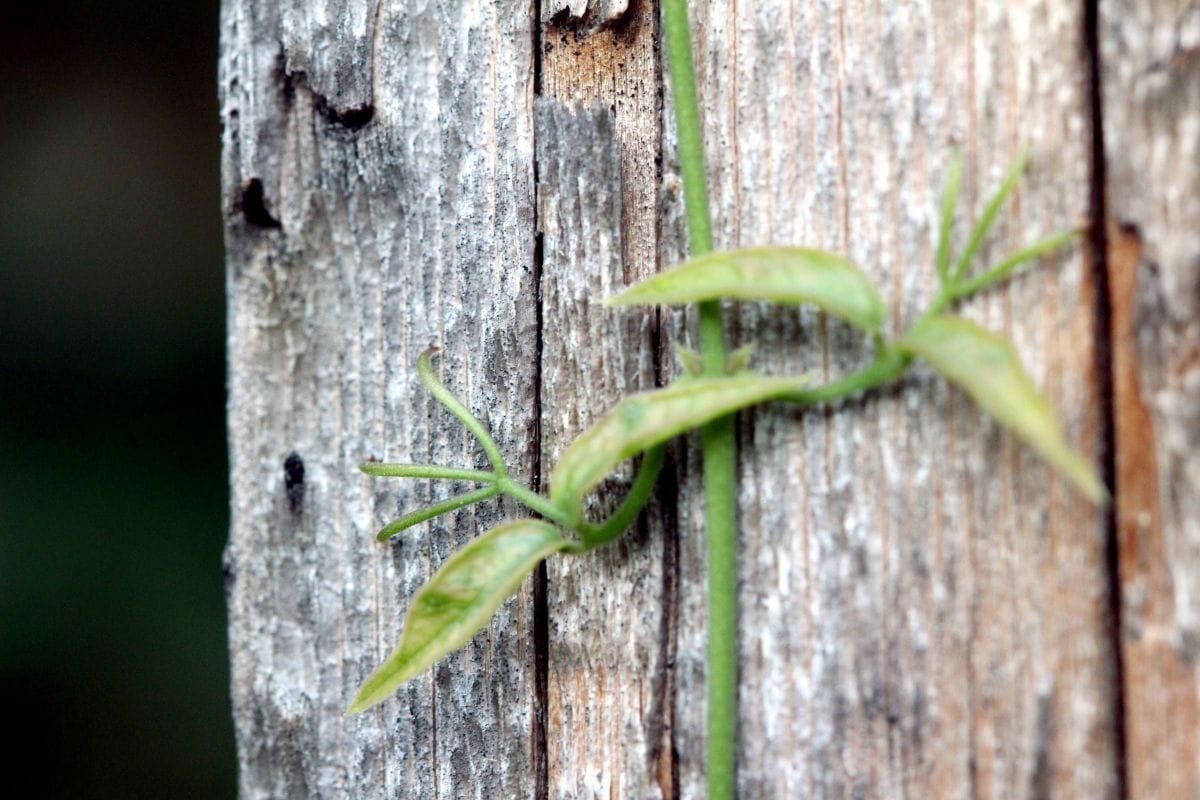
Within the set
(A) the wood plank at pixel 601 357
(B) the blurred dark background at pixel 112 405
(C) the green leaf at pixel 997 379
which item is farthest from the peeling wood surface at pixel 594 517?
(B) the blurred dark background at pixel 112 405

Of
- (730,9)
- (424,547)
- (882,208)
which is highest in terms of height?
(730,9)

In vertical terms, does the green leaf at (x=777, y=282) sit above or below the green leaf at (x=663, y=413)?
above

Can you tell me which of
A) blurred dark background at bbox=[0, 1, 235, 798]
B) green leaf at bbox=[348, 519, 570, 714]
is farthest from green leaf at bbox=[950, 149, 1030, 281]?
blurred dark background at bbox=[0, 1, 235, 798]

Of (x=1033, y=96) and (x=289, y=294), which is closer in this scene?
(x=1033, y=96)

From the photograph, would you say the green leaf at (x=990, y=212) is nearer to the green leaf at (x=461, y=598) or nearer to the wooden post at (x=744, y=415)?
the wooden post at (x=744, y=415)

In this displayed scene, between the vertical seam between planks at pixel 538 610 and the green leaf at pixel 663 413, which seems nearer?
the green leaf at pixel 663 413

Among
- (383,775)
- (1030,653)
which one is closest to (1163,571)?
(1030,653)

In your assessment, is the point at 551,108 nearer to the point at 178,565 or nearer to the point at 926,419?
the point at 926,419

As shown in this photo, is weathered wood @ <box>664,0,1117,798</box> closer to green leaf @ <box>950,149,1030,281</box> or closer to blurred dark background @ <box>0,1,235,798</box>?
green leaf @ <box>950,149,1030,281</box>
